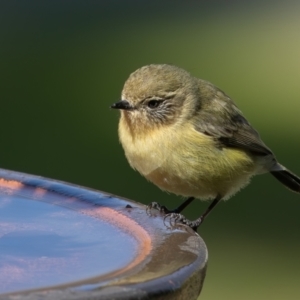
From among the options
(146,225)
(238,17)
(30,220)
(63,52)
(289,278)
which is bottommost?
(63,52)

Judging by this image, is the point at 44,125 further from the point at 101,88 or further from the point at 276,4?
the point at 276,4

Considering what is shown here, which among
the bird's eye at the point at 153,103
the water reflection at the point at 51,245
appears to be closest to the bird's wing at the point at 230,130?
the bird's eye at the point at 153,103

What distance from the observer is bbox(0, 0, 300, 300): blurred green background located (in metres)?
10.2

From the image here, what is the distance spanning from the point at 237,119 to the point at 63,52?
15077 millimetres

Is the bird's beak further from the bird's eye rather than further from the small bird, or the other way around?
the bird's eye

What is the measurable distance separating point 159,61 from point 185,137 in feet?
46.4

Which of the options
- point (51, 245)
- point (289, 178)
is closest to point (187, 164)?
point (289, 178)

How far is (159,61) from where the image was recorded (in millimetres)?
19578

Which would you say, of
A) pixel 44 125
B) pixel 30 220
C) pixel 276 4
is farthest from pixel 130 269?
pixel 276 4

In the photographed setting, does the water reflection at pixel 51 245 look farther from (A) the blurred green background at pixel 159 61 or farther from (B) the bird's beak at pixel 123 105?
(A) the blurred green background at pixel 159 61

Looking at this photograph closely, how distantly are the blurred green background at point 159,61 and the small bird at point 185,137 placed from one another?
2918 millimetres

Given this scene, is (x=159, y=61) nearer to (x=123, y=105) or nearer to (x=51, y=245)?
(x=123, y=105)

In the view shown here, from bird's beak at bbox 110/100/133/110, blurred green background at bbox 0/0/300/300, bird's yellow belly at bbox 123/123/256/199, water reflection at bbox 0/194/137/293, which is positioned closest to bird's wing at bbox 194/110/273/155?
bird's yellow belly at bbox 123/123/256/199

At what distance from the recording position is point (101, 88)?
18.2 metres
